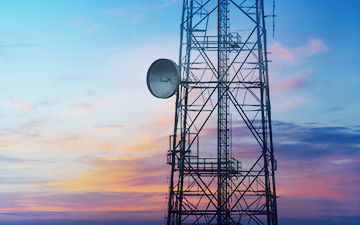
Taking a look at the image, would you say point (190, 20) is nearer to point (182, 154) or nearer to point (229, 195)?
point (182, 154)

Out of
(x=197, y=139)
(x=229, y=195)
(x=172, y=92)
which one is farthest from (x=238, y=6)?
(x=229, y=195)

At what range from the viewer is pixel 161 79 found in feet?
114

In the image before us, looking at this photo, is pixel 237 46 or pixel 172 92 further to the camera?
pixel 237 46

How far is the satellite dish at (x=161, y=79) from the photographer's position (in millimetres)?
34469

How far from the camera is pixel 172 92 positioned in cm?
3438

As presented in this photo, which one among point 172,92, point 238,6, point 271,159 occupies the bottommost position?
point 271,159

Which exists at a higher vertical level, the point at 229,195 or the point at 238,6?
the point at 238,6

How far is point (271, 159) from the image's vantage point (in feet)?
112

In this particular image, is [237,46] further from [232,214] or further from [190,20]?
[232,214]

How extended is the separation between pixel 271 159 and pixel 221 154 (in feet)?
14.7

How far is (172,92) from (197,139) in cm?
463

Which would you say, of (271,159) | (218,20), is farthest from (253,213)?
(218,20)

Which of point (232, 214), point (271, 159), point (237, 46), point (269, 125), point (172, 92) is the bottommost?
point (232, 214)

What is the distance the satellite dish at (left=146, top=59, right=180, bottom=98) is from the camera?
34469mm
